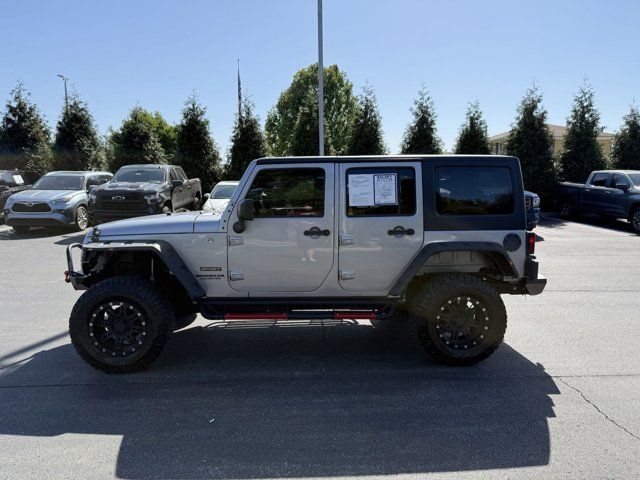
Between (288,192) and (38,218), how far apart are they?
1149 cm

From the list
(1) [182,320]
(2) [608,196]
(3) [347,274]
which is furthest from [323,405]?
(2) [608,196]

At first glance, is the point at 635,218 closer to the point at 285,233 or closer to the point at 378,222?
the point at 378,222

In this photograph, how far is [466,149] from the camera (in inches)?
818

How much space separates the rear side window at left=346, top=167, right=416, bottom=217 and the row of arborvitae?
1633cm

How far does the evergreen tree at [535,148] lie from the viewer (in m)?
20.2

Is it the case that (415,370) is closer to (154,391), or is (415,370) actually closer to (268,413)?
(268,413)

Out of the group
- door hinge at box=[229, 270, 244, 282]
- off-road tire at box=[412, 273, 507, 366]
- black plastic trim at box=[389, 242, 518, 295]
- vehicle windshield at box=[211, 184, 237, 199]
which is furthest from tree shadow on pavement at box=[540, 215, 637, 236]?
door hinge at box=[229, 270, 244, 282]

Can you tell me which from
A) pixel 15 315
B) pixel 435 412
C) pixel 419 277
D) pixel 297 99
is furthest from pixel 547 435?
pixel 297 99

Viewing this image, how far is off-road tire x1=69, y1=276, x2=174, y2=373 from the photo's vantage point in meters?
4.36

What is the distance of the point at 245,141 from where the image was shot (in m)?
21.9

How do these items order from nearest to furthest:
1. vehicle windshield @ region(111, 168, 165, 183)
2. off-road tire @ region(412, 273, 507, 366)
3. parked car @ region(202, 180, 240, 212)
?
off-road tire @ region(412, 273, 507, 366) → parked car @ region(202, 180, 240, 212) → vehicle windshield @ region(111, 168, 165, 183)

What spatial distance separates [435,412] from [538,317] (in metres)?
3.18

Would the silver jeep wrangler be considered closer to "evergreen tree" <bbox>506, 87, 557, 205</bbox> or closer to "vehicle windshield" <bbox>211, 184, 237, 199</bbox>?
"vehicle windshield" <bbox>211, 184, 237, 199</bbox>

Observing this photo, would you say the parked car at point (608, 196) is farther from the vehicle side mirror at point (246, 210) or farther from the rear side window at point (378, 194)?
the vehicle side mirror at point (246, 210)
